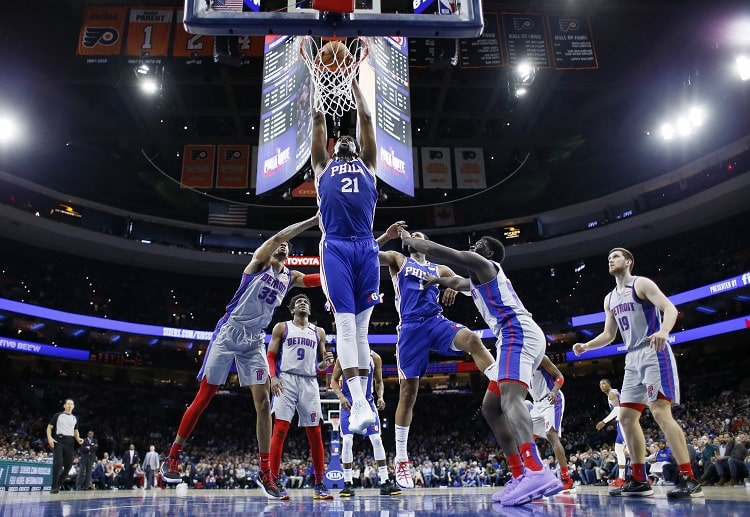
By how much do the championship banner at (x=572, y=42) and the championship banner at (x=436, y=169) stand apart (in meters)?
5.58

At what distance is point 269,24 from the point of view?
466 cm

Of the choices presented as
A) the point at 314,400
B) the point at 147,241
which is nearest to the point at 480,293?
the point at 314,400

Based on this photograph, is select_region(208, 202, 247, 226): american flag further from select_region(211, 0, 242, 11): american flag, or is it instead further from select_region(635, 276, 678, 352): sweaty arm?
select_region(635, 276, 678, 352): sweaty arm

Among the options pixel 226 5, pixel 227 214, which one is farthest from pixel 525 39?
pixel 227 214

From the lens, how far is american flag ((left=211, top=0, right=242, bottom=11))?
491 centimetres

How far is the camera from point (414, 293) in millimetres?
6430

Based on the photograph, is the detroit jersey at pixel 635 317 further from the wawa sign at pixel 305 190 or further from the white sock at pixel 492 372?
the wawa sign at pixel 305 190

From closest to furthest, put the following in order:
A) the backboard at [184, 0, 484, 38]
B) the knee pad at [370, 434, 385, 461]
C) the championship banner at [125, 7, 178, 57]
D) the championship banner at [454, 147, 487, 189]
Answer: the backboard at [184, 0, 484, 38]
the knee pad at [370, 434, 385, 461]
the championship banner at [125, 7, 178, 57]
the championship banner at [454, 147, 487, 189]

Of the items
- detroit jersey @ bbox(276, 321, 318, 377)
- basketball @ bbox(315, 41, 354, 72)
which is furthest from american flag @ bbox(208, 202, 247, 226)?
basketball @ bbox(315, 41, 354, 72)

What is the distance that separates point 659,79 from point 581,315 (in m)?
12.9

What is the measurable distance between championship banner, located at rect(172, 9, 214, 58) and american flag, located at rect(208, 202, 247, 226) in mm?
12565

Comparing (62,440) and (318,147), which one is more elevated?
(318,147)

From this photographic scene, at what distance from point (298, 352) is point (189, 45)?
347 inches

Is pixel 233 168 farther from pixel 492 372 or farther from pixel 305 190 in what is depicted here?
pixel 492 372
